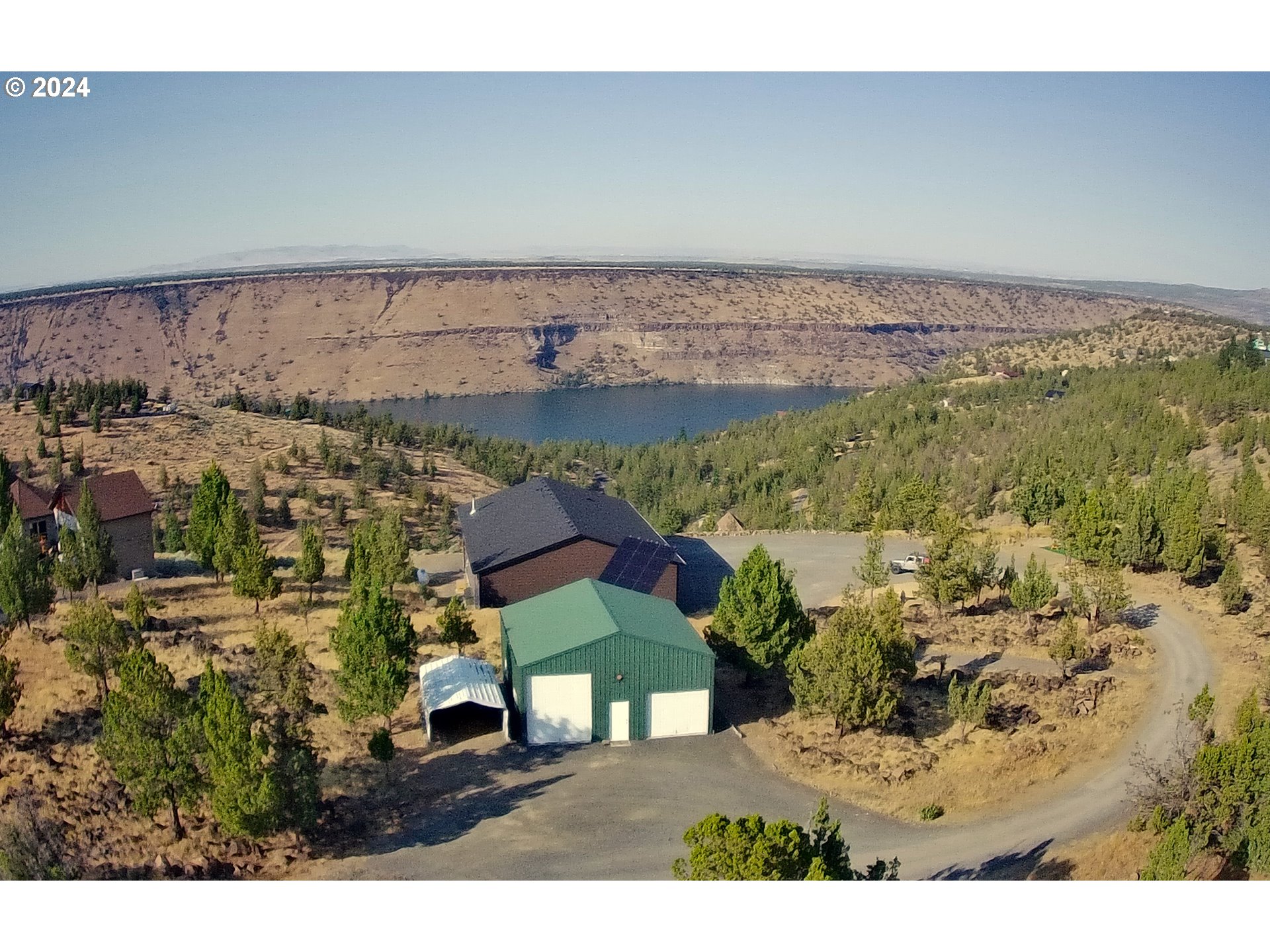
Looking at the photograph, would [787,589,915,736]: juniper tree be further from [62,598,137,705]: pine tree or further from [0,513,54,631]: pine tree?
[0,513,54,631]: pine tree

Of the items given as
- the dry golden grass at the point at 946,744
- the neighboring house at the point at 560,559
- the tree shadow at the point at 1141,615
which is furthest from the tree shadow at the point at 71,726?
the tree shadow at the point at 1141,615

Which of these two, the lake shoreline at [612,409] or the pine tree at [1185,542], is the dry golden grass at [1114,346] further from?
the pine tree at [1185,542]

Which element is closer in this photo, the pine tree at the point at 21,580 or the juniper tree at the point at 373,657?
the juniper tree at the point at 373,657

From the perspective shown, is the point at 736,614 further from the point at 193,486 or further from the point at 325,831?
the point at 193,486

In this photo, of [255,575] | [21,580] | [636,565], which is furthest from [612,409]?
[21,580]

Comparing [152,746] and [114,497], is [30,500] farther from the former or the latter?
[152,746]

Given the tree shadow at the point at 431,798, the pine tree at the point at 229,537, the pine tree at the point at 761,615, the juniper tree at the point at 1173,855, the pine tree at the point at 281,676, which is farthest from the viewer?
the pine tree at the point at 229,537

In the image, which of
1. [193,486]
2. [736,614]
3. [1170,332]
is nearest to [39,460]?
[193,486]
